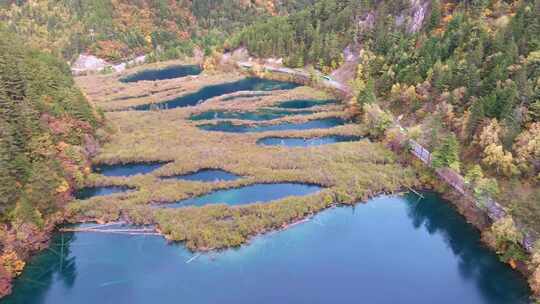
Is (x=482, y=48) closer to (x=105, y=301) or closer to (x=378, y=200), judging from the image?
(x=378, y=200)

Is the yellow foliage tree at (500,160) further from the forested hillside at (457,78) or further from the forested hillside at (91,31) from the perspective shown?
the forested hillside at (91,31)

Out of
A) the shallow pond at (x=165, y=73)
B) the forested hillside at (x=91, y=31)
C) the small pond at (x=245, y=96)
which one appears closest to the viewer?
the small pond at (x=245, y=96)

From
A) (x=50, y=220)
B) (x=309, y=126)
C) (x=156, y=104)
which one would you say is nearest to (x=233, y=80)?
(x=156, y=104)

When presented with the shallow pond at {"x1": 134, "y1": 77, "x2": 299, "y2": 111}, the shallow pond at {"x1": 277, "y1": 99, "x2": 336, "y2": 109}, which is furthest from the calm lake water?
the shallow pond at {"x1": 134, "y1": 77, "x2": 299, "y2": 111}

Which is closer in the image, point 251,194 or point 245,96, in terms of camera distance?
point 251,194

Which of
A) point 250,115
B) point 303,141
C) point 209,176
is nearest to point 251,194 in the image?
point 209,176

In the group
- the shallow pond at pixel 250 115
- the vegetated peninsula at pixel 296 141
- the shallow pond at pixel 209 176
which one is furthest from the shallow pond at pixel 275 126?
the shallow pond at pixel 209 176

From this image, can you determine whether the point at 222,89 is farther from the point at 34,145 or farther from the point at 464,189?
the point at 464,189
